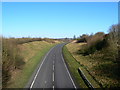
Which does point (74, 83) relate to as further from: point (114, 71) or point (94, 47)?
point (94, 47)

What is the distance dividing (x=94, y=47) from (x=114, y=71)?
23.2 meters

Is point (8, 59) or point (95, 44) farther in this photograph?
point (95, 44)

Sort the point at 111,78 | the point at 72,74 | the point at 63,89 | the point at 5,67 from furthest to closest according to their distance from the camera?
the point at 72,74
the point at 111,78
the point at 63,89
the point at 5,67

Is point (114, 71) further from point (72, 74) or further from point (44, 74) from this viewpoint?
point (44, 74)

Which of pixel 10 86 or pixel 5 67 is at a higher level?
pixel 5 67

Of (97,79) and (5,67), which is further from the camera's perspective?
(97,79)

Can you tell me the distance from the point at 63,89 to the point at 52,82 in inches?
121

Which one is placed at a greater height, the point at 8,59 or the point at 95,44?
the point at 95,44

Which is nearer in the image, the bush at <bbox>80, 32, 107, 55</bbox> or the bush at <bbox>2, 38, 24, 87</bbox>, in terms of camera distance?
the bush at <bbox>2, 38, 24, 87</bbox>

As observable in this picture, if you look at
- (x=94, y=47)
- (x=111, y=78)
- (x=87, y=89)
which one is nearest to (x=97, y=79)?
(x=111, y=78)

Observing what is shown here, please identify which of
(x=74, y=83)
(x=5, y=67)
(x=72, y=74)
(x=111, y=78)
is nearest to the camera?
(x=5, y=67)

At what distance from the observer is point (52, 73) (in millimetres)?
27812

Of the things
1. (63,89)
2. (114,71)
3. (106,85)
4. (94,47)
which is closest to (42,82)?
(63,89)

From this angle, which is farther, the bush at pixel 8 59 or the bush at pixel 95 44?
the bush at pixel 95 44
